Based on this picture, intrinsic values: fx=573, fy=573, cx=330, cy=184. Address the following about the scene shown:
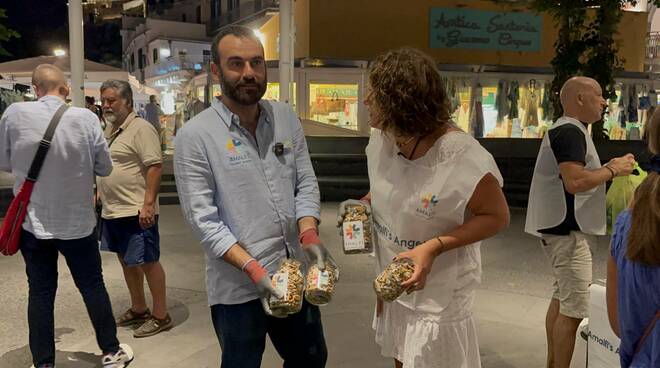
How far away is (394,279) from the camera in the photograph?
1794mm

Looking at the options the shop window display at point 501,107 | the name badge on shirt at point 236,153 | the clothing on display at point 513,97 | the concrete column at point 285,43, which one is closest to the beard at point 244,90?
the name badge on shirt at point 236,153

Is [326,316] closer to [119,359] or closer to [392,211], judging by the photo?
[119,359]

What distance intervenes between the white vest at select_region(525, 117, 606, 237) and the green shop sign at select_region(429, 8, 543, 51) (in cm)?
1102

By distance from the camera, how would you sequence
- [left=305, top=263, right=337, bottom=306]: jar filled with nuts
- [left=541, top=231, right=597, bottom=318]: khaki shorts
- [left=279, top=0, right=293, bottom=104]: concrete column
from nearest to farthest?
[left=305, top=263, right=337, bottom=306]: jar filled with nuts, [left=541, top=231, right=597, bottom=318]: khaki shorts, [left=279, top=0, right=293, bottom=104]: concrete column

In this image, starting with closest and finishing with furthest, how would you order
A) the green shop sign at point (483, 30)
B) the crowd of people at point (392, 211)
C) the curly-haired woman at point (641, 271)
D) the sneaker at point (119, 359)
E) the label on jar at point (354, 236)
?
the curly-haired woman at point (641, 271) → the crowd of people at point (392, 211) → the label on jar at point (354, 236) → the sneaker at point (119, 359) → the green shop sign at point (483, 30)

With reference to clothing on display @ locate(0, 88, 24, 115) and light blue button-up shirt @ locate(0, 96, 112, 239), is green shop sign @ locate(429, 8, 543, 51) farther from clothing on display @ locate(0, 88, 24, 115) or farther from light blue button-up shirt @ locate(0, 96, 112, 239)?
clothing on display @ locate(0, 88, 24, 115)

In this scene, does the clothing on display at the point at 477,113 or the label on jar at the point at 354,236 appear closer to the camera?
the label on jar at the point at 354,236

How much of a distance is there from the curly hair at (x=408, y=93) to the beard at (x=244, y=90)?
0.46 metres

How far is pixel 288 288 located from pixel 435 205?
1.86ft

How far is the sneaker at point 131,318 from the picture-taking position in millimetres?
4348

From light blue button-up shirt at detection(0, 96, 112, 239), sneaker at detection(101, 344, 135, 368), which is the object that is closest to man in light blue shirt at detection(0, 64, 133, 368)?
light blue button-up shirt at detection(0, 96, 112, 239)

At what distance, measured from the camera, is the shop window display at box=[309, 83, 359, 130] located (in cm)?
1278

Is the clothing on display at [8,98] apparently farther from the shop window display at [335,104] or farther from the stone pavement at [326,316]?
the stone pavement at [326,316]

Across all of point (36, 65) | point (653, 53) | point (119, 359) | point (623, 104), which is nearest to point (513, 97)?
point (623, 104)
